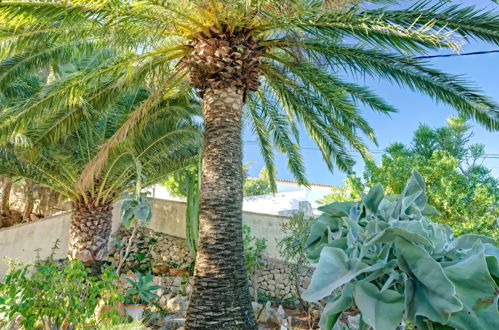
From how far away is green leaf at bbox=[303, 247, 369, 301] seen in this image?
2.73ft

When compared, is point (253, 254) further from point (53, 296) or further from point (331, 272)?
point (331, 272)

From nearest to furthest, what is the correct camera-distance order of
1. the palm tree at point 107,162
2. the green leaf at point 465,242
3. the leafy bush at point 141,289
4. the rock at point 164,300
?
the green leaf at point 465,242 → the leafy bush at point 141,289 → the rock at point 164,300 → the palm tree at point 107,162

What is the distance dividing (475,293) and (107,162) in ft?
26.4

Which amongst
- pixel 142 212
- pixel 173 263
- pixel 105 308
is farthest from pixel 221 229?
pixel 173 263

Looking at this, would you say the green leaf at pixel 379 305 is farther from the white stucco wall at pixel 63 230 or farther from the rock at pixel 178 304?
the white stucco wall at pixel 63 230

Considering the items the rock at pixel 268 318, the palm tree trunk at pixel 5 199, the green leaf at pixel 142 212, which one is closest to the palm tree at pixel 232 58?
the green leaf at pixel 142 212

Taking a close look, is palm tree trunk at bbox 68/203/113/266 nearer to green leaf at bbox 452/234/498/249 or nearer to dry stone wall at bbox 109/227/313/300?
dry stone wall at bbox 109/227/313/300

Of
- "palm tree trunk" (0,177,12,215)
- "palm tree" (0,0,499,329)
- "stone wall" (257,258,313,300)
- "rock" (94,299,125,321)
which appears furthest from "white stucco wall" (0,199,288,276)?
"rock" (94,299,125,321)

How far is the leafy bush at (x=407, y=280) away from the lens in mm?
789

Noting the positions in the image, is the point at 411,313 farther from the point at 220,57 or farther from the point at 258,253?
the point at 258,253

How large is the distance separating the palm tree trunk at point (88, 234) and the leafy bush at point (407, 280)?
889 centimetres

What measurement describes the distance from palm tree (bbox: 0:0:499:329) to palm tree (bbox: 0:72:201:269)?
1126 mm

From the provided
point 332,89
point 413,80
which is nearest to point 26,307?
point 332,89

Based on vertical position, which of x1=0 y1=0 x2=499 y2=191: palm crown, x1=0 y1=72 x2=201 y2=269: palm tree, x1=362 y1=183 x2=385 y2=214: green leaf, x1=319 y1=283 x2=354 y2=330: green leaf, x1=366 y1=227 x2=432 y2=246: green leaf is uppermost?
x1=0 y1=0 x2=499 y2=191: palm crown
